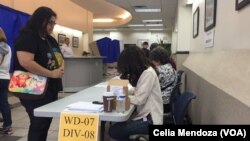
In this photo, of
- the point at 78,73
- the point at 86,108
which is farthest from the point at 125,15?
the point at 86,108

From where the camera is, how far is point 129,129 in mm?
2125

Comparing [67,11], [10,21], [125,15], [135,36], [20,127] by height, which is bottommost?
[20,127]

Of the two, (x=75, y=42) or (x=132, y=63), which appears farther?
(x=75, y=42)

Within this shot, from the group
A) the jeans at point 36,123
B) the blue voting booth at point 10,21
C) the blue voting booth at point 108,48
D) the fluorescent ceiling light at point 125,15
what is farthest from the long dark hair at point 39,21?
the fluorescent ceiling light at point 125,15

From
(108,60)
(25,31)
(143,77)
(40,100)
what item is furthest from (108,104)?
(108,60)

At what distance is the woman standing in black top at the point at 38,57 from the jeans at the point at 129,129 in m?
0.53

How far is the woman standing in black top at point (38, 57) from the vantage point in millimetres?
2072

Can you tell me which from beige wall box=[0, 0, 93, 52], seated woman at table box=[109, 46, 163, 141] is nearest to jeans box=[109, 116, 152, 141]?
seated woman at table box=[109, 46, 163, 141]

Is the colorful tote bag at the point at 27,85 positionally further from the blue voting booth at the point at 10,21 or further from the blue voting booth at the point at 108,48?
the blue voting booth at the point at 108,48

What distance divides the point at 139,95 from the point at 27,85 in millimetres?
838

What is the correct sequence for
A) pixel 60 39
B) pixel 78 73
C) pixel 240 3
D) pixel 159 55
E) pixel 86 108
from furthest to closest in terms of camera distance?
pixel 60 39 < pixel 78 73 < pixel 159 55 < pixel 240 3 < pixel 86 108

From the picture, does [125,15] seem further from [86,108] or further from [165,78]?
[86,108]

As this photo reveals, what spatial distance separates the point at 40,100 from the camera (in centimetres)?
217

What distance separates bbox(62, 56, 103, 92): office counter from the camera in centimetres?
748
